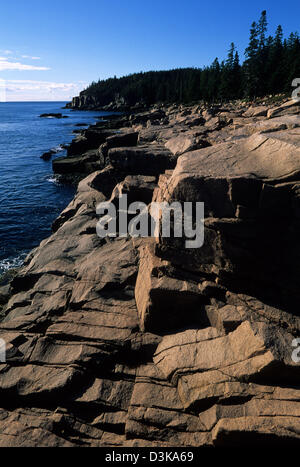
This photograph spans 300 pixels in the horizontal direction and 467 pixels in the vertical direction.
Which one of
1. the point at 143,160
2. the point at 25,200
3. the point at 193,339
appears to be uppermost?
the point at 143,160

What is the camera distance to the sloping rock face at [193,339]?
7.35 metres

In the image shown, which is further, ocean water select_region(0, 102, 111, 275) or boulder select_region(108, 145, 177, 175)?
ocean water select_region(0, 102, 111, 275)

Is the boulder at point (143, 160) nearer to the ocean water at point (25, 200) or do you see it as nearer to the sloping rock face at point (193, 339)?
the sloping rock face at point (193, 339)

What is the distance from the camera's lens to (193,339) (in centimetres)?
884

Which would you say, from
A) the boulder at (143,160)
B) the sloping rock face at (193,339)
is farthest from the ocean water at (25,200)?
the sloping rock face at (193,339)

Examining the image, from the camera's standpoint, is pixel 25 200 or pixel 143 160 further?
pixel 25 200

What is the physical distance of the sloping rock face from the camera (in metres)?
7.35

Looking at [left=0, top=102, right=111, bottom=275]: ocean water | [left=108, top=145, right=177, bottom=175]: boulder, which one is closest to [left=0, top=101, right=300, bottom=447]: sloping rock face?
[left=108, top=145, right=177, bottom=175]: boulder

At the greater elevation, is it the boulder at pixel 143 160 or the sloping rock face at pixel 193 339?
the boulder at pixel 143 160

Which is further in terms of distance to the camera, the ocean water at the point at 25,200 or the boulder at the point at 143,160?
the ocean water at the point at 25,200

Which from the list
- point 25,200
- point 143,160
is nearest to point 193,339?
point 143,160

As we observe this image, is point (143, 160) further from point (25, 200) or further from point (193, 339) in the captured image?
point (25, 200)

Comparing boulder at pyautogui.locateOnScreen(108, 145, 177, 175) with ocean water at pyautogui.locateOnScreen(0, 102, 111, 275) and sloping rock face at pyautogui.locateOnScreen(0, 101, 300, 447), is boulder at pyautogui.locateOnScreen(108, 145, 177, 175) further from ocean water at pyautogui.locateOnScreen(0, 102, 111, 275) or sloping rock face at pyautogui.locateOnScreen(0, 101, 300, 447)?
ocean water at pyautogui.locateOnScreen(0, 102, 111, 275)

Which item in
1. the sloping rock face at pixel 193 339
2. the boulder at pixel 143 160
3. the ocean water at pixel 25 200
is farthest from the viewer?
the ocean water at pixel 25 200
